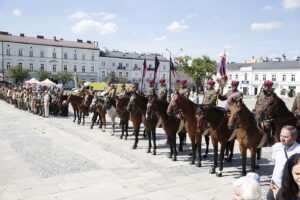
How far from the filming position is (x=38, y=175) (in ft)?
22.4

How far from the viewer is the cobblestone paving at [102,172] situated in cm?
573

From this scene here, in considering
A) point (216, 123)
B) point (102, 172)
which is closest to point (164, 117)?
point (216, 123)

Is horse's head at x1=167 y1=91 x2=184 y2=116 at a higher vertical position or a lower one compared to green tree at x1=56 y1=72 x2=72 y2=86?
lower

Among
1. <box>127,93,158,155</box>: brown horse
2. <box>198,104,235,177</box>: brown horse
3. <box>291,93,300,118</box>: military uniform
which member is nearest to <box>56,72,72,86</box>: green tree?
<box>127,93,158,155</box>: brown horse

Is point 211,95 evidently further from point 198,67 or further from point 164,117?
point 198,67

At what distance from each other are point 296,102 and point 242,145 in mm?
2287

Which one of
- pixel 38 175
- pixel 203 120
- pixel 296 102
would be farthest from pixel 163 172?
pixel 296 102

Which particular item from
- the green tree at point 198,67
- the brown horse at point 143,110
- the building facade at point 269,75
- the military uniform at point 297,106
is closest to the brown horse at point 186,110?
the brown horse at point 143,110

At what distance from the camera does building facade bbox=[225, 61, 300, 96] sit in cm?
6554

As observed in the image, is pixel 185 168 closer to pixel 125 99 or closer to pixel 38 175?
pixel 38 175

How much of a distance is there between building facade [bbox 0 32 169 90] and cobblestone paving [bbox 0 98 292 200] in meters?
61.1

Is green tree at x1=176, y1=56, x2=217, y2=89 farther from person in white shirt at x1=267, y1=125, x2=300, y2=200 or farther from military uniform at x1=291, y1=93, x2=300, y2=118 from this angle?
person in white shirt at x1=267, y1=125, x2=300, y2=200

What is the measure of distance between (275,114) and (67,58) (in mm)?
73608

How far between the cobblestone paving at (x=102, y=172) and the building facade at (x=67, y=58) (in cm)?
6109
